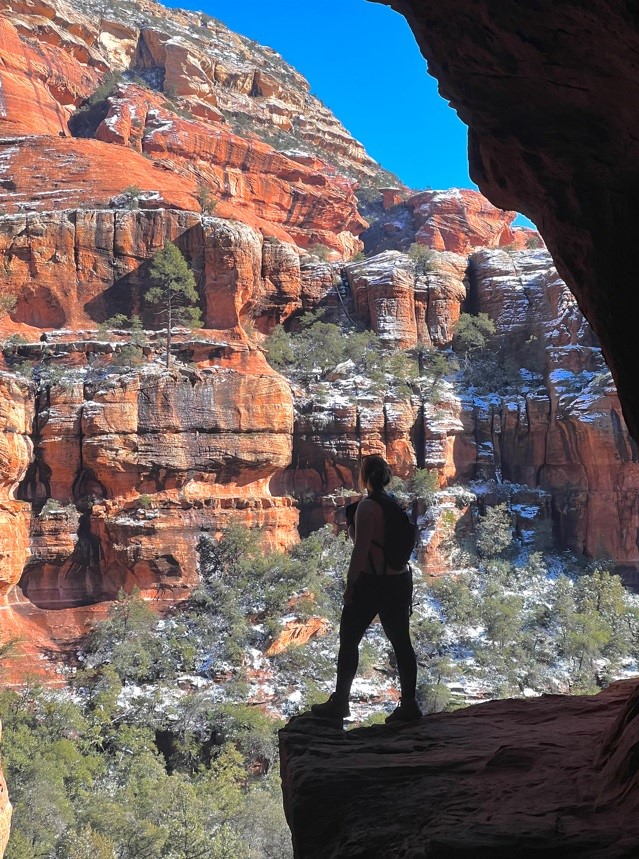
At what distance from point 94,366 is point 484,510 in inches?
685

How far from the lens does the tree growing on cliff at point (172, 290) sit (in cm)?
2991

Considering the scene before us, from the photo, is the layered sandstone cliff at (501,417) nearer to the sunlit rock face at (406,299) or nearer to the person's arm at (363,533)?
the sunlit rock face at (406,299)

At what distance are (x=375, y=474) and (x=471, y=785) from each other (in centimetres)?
231

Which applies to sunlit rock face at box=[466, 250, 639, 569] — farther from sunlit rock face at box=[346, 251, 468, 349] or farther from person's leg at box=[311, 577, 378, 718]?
person's leg at box=[311, 577, 378, 718]

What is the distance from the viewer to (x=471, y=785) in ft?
13.1

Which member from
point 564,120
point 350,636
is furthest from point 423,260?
point 350,636

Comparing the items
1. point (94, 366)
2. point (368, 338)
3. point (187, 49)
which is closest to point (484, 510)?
point (368, 338)

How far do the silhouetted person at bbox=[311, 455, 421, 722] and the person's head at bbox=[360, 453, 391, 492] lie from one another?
1.8 inches

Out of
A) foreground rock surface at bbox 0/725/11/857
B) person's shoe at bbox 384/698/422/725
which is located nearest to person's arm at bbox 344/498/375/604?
person's shoe at bbox 384/698/422/725

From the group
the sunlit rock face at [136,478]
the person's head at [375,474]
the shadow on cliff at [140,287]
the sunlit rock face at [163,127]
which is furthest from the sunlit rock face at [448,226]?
the person's head at [375,474]

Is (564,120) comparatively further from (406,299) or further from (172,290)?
(406,299)

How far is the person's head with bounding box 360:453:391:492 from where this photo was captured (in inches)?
218

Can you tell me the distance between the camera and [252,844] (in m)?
15.9

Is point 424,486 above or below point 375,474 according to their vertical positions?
below
